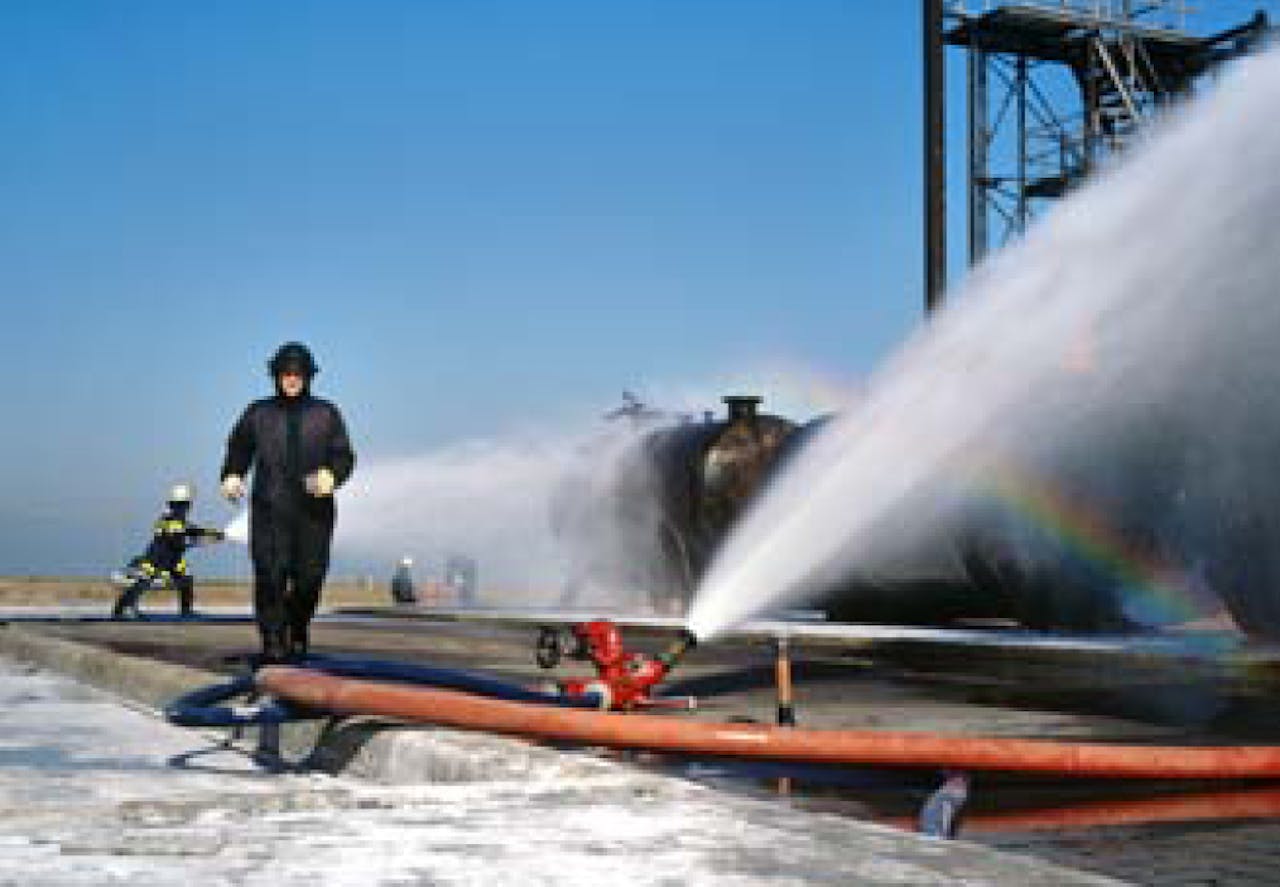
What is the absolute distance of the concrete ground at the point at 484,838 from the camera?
2.89 metres

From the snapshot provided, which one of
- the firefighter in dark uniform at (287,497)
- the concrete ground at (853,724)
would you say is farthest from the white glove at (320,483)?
the concrete ground at (853,724)

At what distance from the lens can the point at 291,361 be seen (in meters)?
7.38

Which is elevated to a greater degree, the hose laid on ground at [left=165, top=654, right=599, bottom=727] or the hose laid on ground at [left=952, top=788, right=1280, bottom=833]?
the hose laid on ground at [left=165, top=654, right=599, bottom=727]

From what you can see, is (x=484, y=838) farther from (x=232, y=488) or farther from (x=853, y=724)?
(x=232, y=488)

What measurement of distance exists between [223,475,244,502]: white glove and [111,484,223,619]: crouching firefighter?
10.8 meters

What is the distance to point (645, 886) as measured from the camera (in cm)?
281

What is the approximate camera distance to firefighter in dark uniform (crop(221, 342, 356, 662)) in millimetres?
7094

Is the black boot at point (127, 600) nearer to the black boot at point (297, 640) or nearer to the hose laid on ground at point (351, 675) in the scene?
the black boot at point (297, 640)

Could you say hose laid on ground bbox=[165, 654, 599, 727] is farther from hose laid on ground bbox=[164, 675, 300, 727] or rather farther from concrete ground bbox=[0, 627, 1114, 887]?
concrete ground bbox=[0, 627, 1114, 887]

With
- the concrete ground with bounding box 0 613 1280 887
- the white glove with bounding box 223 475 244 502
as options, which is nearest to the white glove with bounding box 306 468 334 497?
the white glove with bounding box 223 475 244 502

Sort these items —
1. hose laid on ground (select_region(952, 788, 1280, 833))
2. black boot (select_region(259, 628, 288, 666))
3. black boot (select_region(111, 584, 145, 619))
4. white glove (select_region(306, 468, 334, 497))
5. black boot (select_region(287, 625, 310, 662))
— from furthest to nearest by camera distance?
black boot (select_region(111, 584, 145, 619)) < black boot (select_region(287, 625, 310, 662)) < black boot (select_region(259, 628, 288, 666)) < white glove (select_region(306, 468, 334, 497)) < hose laid on ground (select_region(952, 788, 1280, 833))

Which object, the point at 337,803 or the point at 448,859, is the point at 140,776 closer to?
the point at 337,803

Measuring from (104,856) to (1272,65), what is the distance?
7.38 metres

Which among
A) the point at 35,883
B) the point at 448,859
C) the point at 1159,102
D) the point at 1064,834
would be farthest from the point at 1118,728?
the point at 1159,102
